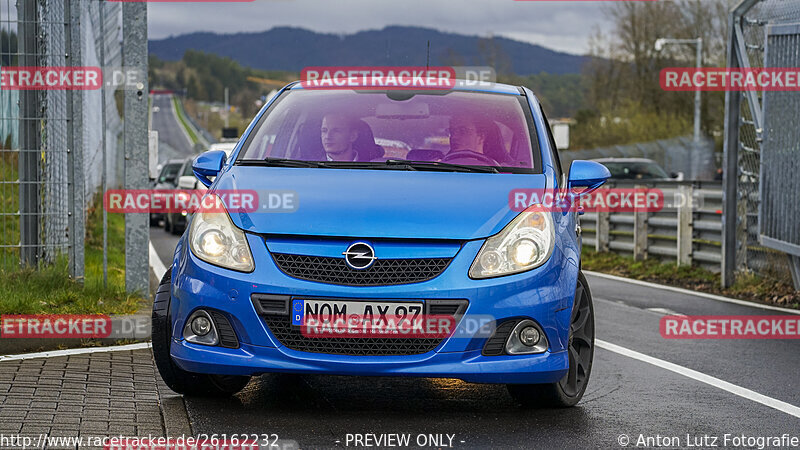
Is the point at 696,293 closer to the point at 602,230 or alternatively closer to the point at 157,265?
the point at 602,230

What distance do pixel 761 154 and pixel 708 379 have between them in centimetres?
612

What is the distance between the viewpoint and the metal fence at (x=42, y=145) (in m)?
9.23

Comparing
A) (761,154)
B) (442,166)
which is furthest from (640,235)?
(442,166)

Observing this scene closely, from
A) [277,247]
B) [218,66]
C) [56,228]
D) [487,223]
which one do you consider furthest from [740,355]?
[218,66]

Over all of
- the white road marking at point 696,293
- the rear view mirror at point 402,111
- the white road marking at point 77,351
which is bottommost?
the white road marking at point 696,293

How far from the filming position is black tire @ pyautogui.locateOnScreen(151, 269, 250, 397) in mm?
5791

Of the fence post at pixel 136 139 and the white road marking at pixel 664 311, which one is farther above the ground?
the fence post at pixel 136 139

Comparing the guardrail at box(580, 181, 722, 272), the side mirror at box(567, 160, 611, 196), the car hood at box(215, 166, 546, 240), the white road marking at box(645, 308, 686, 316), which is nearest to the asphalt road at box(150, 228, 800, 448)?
the car hood at box(215, 166, 546, 240)

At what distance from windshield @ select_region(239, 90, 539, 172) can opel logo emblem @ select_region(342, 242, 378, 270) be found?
0.88 m

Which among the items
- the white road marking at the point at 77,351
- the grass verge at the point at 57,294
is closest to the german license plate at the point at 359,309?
the white road marking at the point at 77,351

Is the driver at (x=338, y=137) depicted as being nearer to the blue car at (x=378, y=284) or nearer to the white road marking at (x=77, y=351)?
the blue car at (x=378, y=284)

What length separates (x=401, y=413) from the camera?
→ 5.70 metres

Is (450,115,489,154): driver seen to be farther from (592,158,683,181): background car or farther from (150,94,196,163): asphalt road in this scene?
(150,94,196,163): asphalt road

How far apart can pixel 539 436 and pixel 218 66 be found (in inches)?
6536
